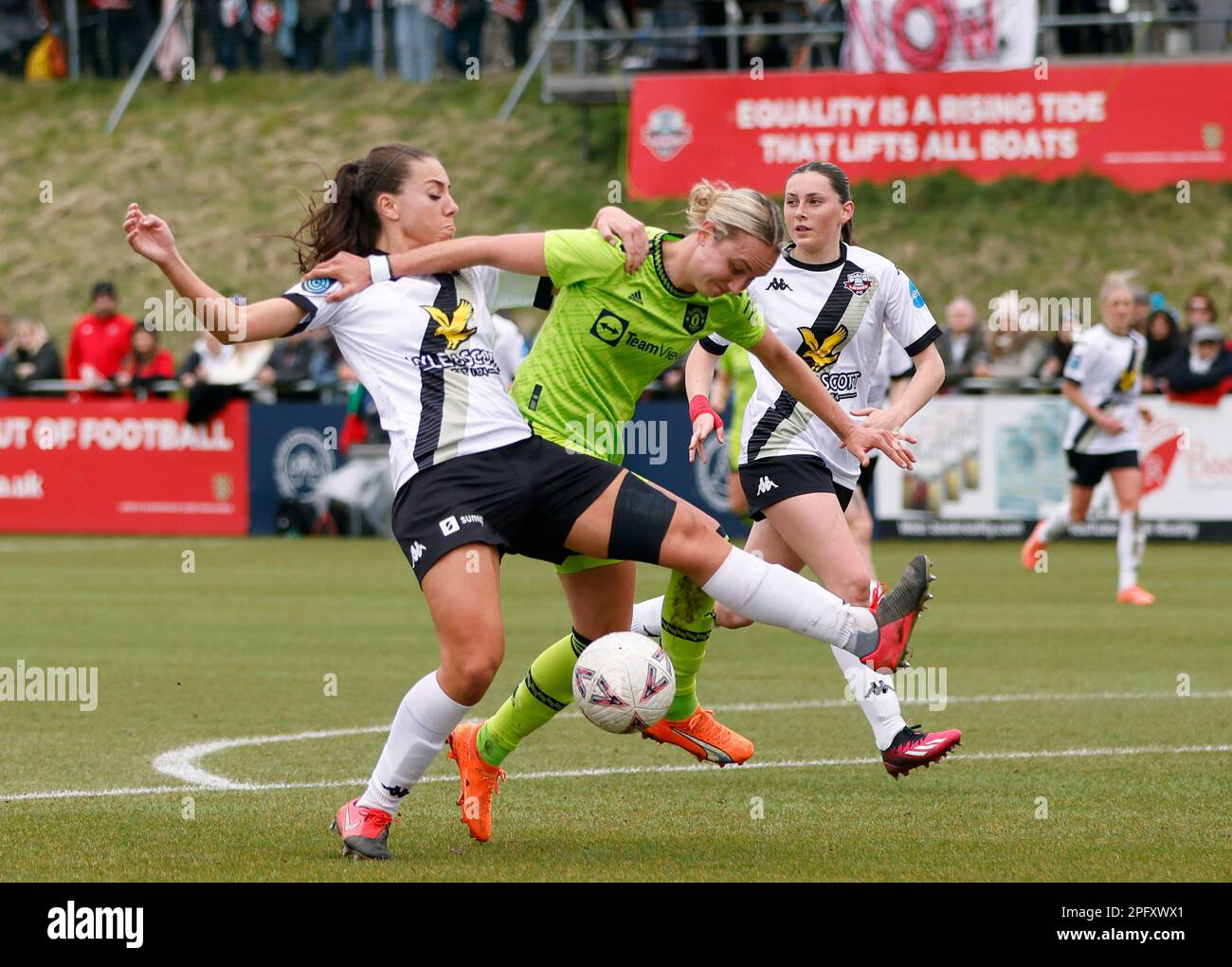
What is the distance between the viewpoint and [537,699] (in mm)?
6895

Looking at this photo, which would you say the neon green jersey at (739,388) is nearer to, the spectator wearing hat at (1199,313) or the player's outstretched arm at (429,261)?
the player's outstretched arm at (429,261)

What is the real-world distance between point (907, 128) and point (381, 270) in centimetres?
2015

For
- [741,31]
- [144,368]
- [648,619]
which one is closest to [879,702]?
[648,619]

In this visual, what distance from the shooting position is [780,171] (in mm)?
25859

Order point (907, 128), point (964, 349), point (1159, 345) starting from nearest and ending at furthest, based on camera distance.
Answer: point (1159, 345) → point (964, 349) → point (907, 128)

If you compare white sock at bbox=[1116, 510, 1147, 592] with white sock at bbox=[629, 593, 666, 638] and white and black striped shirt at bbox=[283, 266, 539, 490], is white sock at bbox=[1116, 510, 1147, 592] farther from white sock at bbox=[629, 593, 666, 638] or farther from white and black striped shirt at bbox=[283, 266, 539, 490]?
white and black striped shirt at bbox=[283, 266, 539, 490]

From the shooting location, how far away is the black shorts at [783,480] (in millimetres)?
8062

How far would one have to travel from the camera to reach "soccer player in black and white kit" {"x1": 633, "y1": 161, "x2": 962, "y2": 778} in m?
7.93

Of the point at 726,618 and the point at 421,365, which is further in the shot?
the point at 726,618

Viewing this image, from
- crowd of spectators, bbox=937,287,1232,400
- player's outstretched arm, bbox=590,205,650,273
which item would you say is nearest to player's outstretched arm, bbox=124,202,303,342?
player's outstretched arm, bbox=590,205,650,273

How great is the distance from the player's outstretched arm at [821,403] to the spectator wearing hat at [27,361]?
1680cm

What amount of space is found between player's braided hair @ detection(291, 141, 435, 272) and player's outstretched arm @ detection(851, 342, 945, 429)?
196cm

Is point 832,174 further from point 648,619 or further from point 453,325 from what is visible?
point 453,325

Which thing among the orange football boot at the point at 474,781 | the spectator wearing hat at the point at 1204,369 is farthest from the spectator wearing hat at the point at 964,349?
the orange football boot at the point at 474,781
